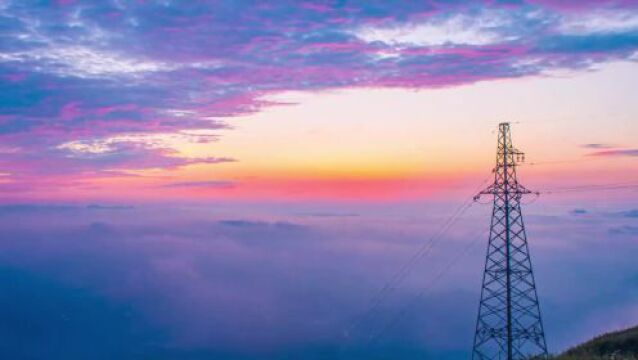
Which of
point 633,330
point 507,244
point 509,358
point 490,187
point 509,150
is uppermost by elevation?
point 509,150

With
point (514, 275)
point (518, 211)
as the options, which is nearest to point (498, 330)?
point (514, 275)

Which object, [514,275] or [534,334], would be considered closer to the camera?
[534,334]

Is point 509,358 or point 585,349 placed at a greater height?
point 585,349

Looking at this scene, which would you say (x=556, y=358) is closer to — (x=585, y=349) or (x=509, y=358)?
(x=585, y=349)

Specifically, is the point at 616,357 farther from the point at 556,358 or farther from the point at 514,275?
the point at 514,275

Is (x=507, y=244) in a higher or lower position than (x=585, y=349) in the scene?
higher

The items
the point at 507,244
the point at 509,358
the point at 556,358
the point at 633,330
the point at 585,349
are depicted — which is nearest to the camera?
the point at 556,358

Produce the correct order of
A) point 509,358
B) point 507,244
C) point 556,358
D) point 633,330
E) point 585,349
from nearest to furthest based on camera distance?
point 556,358
point 585,349
point 633,330
point 509,358
point 507,244

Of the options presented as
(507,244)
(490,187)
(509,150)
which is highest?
(509,150)

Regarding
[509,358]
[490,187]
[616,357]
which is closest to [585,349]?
[616,357]
